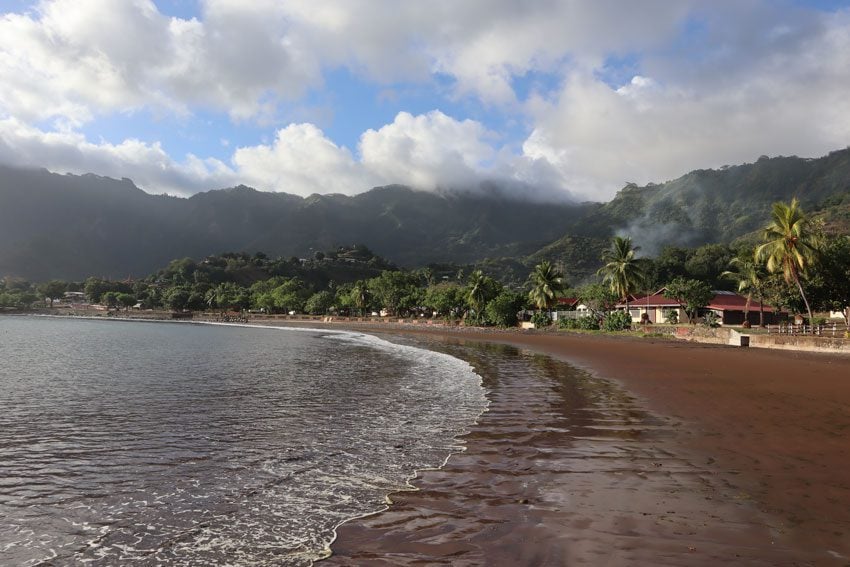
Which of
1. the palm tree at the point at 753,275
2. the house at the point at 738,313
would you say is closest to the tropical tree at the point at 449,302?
the house at the point at 738,313

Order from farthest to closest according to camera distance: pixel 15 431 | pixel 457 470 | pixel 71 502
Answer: pixel 15 431
pixel 457 470
pixel 71 502

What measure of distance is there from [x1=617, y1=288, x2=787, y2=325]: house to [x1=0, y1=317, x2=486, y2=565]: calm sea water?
58.9 meters

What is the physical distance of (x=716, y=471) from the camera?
8094mm

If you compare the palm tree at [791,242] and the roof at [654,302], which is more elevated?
the palm tree at [791,242]

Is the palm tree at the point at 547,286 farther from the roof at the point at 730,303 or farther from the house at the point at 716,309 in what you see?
the roof at the point at 730,303

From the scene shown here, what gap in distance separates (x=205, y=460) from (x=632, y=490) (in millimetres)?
6896

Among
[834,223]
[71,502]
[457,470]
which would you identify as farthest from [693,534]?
[834,223]

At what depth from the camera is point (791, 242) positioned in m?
39.5

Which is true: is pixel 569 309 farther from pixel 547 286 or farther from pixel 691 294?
pixel 691 294

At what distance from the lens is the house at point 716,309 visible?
223 feet

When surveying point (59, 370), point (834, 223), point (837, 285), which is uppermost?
point (834, 223)

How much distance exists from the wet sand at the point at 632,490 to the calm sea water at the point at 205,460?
0.87 meters

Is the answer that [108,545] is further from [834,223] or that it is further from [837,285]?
[834,223]

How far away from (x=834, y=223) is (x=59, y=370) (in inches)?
5634
